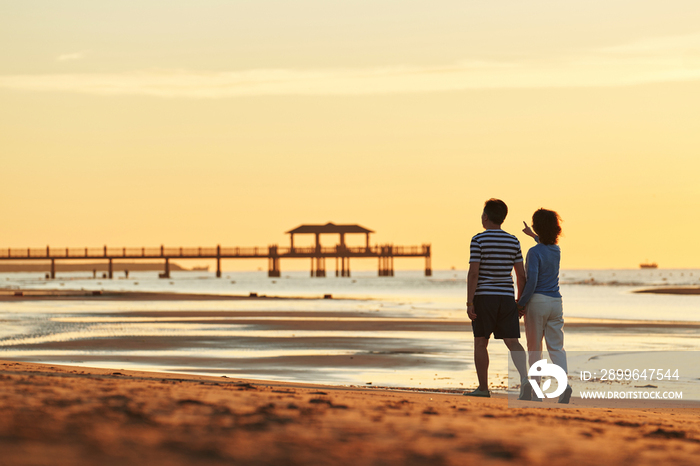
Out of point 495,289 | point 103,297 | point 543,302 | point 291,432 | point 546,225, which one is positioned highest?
point 546,225

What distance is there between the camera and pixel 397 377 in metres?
11.0

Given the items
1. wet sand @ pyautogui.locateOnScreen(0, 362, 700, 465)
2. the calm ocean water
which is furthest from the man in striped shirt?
the calm ocean water

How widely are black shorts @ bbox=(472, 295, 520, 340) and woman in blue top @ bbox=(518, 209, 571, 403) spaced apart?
10 cm

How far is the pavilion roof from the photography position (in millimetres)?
101062

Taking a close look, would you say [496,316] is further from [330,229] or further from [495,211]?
[330,229]

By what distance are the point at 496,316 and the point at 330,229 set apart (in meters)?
95.0

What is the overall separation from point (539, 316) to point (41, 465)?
4855 millimetres

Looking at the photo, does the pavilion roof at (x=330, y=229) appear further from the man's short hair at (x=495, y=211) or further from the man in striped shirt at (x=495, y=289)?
the man in striped shirt at (x=495, y=289)

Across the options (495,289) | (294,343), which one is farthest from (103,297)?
(495,289)

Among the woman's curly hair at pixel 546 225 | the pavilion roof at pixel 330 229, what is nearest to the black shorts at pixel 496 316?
the woman's curly hair at pixel 546 225

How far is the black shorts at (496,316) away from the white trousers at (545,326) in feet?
0.44

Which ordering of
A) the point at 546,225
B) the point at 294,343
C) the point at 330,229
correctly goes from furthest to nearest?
the point at 330,229
the point at 294,343
the point at 546,225

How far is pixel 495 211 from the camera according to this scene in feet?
24.3

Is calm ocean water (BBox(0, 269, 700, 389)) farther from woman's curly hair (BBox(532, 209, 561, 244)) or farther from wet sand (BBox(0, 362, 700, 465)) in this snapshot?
wet sand (BBox(0, 362, 700, 465))
